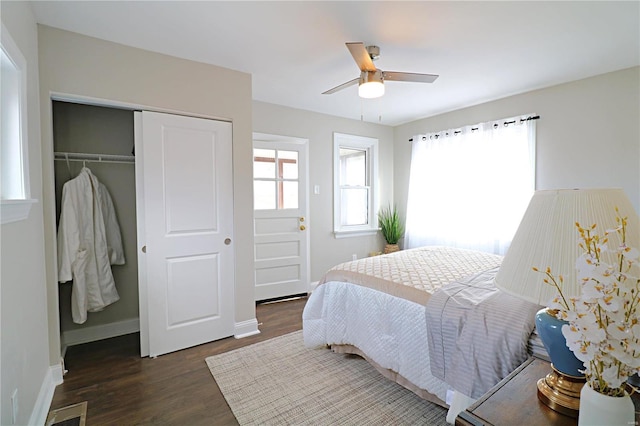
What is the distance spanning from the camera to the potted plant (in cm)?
479

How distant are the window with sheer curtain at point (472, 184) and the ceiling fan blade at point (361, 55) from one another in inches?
90.0

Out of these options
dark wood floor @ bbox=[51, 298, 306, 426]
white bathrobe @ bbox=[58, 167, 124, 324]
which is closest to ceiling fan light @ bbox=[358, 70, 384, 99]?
dark wood floor @ bbox=[51, 298, 306, 426]

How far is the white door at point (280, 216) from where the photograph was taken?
3.84 metres

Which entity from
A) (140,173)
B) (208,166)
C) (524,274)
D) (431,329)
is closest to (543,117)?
(431,329)

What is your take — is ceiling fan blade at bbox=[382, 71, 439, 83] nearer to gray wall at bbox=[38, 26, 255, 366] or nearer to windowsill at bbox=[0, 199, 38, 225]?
gray wall at bbox=[38, 26, 255, 366]

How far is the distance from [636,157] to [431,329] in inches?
111

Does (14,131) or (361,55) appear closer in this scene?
(14,131)

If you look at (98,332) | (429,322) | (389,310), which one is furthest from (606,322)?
(98,332)

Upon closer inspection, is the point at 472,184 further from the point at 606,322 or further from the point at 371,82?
the point at 606,322

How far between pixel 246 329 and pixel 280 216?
1493mm

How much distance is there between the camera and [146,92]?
2.44 m

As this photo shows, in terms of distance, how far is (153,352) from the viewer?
2523mm

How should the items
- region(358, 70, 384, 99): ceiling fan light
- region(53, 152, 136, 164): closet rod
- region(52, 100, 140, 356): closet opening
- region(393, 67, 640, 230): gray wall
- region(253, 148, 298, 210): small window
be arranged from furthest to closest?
region(253, 148, 298, 210): small window, region(393, 67, 640, 230): gray wall, region(52, 100, 140, 356): closet opening, region(53, 152, 136, 164): closet rod, region(358, 70, 384, 99): ceiling fan light

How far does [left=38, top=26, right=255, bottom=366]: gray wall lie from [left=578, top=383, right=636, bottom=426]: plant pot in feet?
8.49
